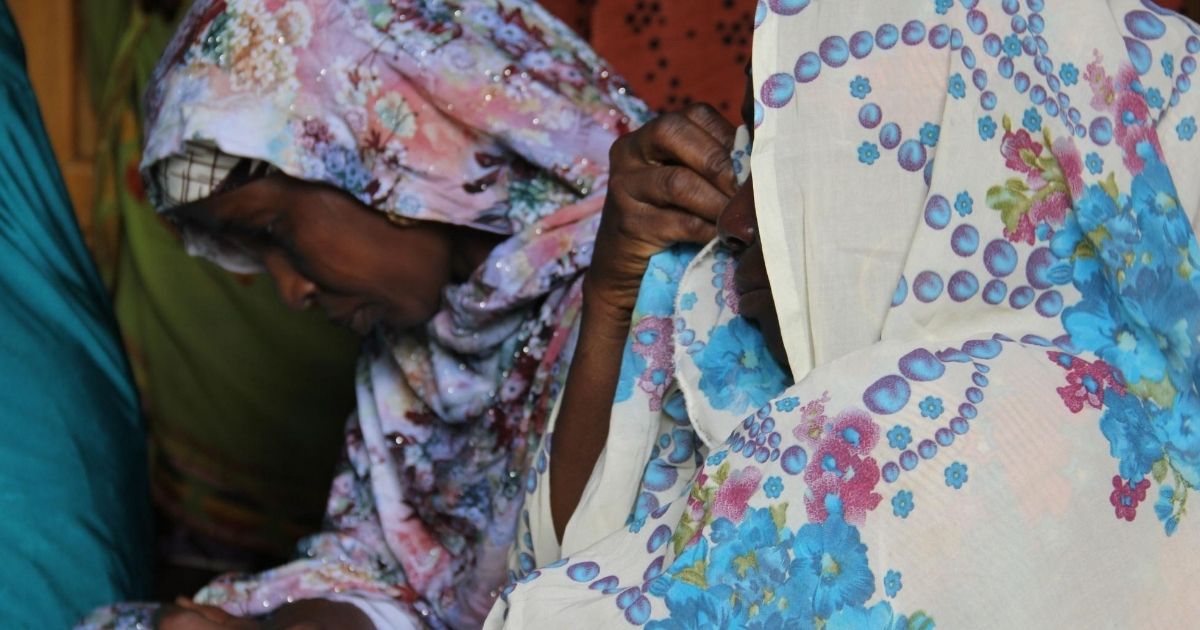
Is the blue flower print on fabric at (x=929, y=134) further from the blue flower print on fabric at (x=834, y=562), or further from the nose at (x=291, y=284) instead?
the nose at (x=291, y=284)

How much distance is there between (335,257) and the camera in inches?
65.6

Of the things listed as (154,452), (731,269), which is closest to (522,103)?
(731,269)

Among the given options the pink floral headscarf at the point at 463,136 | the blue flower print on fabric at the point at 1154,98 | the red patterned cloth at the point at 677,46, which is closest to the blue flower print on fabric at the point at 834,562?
the blue flower print on fabric at the point at 1154,98

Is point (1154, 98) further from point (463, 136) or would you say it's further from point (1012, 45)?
point (463, 136)

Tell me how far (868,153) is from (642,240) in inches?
11.9

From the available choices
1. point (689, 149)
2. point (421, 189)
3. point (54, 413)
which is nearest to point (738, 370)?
point (689, 149)

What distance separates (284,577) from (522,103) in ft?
2.17

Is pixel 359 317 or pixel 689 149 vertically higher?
pixel 689 149

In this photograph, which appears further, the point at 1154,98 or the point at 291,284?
the point at 291,284

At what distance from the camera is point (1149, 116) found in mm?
1085

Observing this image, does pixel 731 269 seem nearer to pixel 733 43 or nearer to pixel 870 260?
pixel 870 260

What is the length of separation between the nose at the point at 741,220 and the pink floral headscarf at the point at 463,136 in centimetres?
45

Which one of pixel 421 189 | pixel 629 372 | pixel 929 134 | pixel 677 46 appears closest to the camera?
pixel 929 134

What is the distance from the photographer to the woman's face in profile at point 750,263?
1130mm
